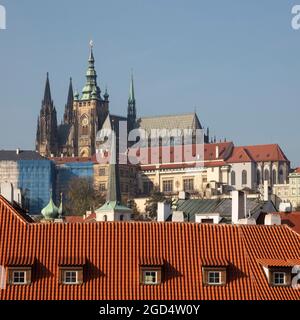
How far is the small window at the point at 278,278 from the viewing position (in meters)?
27.8

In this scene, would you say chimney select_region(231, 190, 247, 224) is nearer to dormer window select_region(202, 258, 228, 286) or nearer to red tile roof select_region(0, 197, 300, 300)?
red tile roof select_region(0, 197, 300, 300)

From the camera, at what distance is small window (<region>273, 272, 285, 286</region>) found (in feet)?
91.1

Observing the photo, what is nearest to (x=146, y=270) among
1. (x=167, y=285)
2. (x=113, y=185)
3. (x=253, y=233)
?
(x=167, y=285)

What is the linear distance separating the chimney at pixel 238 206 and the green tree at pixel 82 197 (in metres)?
109

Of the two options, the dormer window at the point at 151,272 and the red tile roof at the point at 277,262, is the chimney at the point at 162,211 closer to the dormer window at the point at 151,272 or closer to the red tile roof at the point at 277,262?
the red tile roof at the point at 277,262

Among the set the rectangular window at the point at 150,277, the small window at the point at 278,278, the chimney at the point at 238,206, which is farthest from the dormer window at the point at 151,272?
the chimney at the point at 238,206

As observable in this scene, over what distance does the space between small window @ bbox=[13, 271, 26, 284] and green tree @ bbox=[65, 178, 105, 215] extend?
120m

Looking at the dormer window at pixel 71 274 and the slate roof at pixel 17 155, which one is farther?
the slate roof at pixel 17 155

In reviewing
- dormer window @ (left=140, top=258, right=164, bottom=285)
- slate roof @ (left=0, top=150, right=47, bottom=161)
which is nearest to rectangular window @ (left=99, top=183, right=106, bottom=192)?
slate roof @ (left=0, top=150, right=47, bottom=161)
